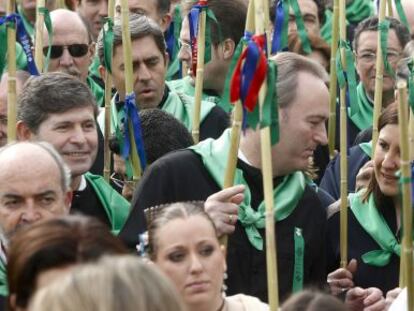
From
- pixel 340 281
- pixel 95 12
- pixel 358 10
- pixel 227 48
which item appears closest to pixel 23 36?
pixel 340 281

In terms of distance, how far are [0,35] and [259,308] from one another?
1.81 m

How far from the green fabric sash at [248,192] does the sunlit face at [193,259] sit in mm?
1031

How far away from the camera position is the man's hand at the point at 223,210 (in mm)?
5738

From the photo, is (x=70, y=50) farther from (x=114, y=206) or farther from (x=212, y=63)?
(x=114, y=206)

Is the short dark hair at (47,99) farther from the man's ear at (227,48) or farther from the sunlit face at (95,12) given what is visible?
the sunlit face at (95,12)

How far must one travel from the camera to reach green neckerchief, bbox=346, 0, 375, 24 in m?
12.2

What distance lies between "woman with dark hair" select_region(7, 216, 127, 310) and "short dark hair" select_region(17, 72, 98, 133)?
2770mm

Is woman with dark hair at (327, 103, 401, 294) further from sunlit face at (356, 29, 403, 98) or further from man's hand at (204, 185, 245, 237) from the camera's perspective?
sunlit face at (356, 29, 403, 98)

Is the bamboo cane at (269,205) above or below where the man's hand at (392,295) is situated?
above

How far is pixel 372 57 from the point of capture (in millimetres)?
9383

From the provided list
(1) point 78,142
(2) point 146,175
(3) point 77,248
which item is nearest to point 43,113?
(1) point 78,142

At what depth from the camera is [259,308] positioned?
5.34 m

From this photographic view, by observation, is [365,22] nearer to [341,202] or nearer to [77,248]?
[341,202]

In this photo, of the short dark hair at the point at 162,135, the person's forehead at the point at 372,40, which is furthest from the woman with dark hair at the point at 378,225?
the person's forehead at the point at 372,40
